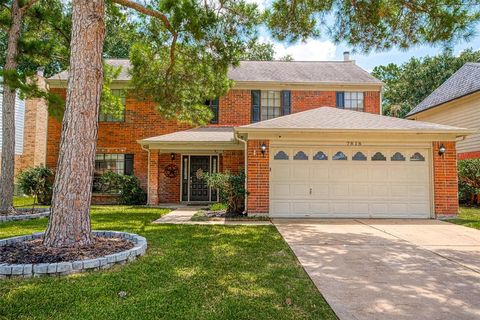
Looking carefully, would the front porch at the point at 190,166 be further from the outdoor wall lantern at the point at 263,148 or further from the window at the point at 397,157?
the window at the point at 397,157

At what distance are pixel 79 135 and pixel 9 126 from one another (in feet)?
19.7

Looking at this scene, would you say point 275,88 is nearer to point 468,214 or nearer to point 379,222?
point 379,222

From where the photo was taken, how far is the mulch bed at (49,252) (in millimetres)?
4262

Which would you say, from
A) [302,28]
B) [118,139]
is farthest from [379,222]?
[118,139]

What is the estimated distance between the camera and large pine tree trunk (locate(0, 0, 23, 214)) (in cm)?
899

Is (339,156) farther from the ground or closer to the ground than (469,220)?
farther from the ground

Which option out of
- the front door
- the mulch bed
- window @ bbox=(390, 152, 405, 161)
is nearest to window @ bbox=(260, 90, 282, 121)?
→ the front door

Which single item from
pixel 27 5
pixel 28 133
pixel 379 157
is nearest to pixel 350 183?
pixel 379 157

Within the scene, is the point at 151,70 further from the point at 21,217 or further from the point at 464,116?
the point at 464,116

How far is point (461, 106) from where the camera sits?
48.8ft

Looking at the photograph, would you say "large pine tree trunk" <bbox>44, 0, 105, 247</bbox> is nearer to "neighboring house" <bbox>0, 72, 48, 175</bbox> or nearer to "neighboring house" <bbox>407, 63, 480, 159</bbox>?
"neighboring house" <bbox>407, 63, 480, 159</bbox>

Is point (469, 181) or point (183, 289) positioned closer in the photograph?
point (183, 289)

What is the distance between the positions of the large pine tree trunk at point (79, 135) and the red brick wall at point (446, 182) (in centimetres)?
940

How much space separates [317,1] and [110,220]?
26.2 ft
